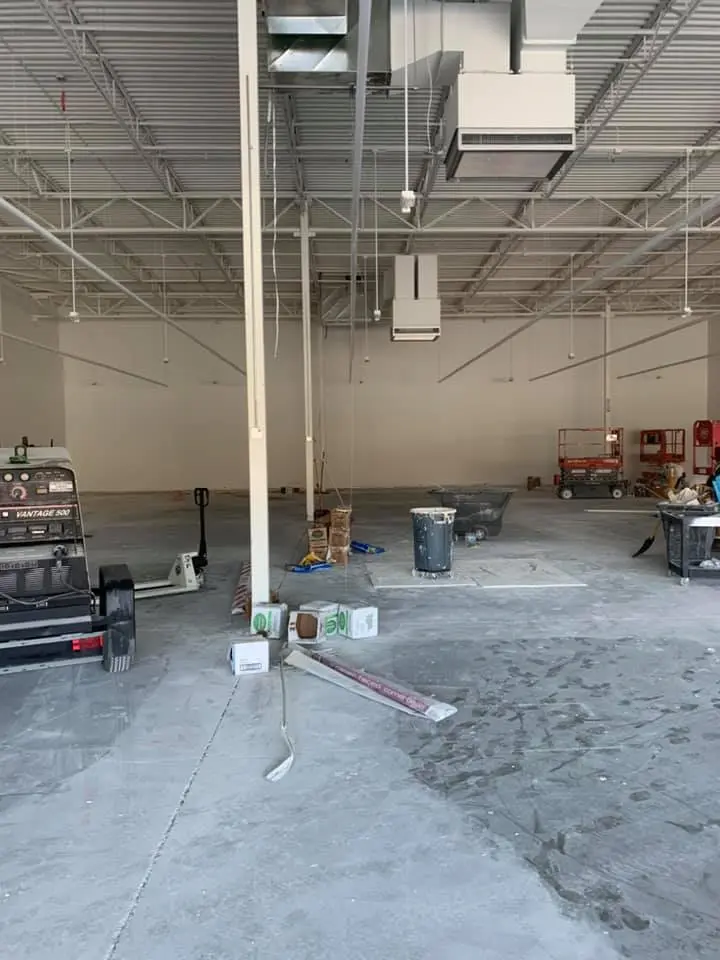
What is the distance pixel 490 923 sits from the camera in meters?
2.06

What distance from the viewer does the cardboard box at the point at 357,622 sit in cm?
512

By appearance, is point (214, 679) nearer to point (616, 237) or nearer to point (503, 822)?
point (503, 822)

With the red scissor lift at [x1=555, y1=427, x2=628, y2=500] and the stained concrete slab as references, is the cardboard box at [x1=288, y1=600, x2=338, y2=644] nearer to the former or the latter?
the stained concrete slab

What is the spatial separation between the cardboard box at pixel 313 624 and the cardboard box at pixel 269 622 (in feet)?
0.35

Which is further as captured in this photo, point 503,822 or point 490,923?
point 503,822

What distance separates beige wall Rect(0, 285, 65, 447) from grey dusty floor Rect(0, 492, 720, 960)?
12.9 metres

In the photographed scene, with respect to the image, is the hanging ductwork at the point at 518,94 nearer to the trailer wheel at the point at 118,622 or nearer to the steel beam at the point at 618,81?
the steel beam at the point at 618,81

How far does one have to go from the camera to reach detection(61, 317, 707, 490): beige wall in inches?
776

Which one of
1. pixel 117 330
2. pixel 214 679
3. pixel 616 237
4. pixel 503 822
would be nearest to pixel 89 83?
pixel 214 679

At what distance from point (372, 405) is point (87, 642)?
51.9 ft

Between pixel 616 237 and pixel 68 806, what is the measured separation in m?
13.5

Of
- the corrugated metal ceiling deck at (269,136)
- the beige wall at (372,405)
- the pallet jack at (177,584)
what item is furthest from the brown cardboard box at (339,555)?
the beige wall at (372,405)

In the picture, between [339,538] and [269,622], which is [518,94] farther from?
[339,538]

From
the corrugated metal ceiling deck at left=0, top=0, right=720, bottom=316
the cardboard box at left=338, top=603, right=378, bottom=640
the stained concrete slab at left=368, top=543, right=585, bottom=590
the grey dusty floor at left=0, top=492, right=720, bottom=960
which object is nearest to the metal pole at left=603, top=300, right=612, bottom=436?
the corrugated metal ceiling deck at left=0, top=0, right=720, bottom=316
